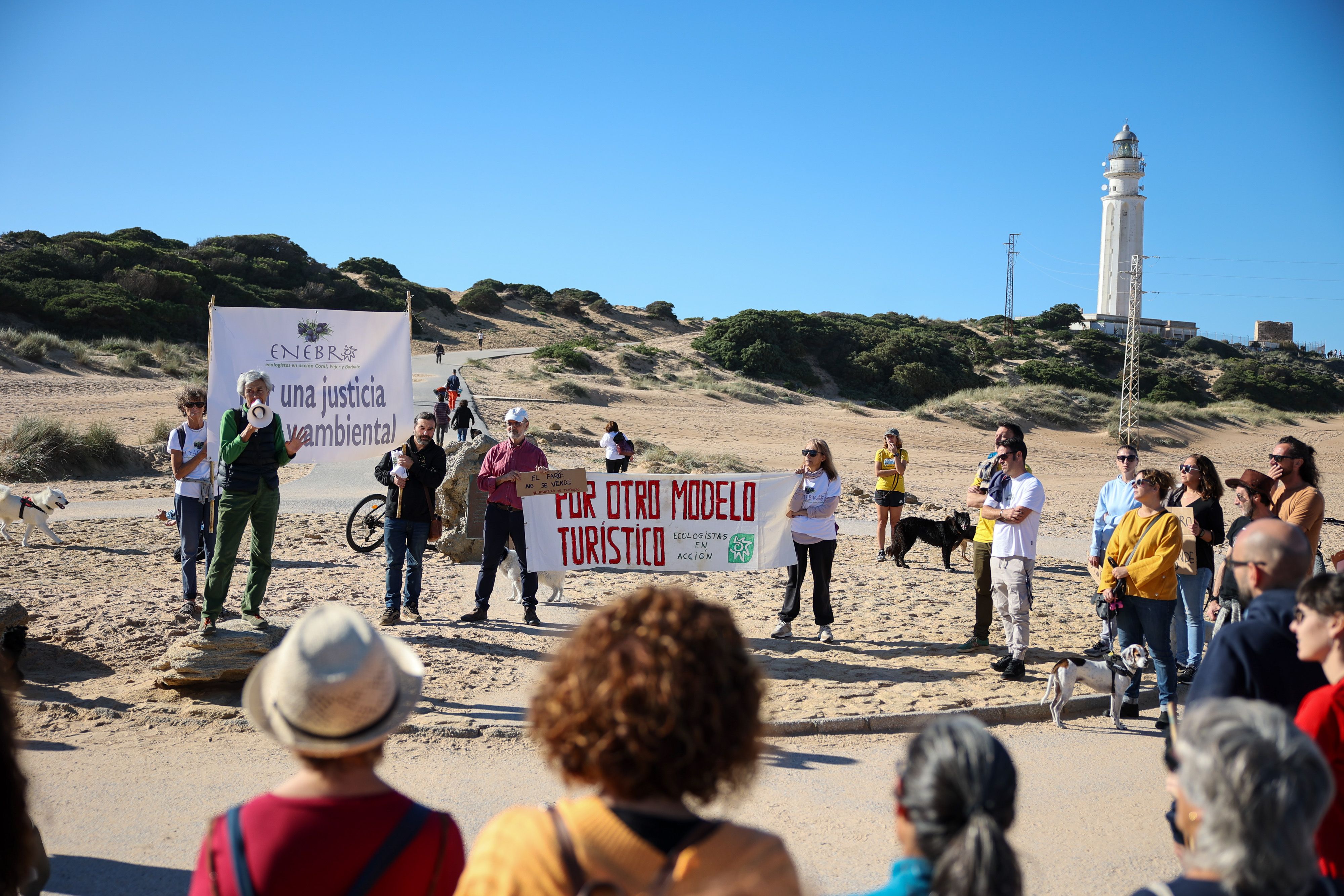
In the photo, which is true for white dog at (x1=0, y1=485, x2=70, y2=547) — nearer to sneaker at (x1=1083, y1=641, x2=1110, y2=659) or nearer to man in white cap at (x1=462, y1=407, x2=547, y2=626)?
man in white cap at (x1=462, y1=407, x2=547, y2=626)

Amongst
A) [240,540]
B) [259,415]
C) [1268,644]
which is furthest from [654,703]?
[240,540]

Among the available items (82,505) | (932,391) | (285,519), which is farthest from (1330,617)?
(932,391)

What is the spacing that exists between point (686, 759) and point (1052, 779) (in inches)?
188

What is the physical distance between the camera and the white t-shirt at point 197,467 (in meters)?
8.12

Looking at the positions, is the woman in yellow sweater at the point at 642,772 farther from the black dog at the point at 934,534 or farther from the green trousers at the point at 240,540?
the black dog at the point at 934,534

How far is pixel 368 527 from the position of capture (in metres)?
12.5

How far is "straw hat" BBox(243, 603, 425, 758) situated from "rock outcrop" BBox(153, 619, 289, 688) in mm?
5002

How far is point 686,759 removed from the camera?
1.59 m

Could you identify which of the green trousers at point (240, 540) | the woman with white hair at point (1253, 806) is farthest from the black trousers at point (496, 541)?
the woman with white hair at point (1253, 806)

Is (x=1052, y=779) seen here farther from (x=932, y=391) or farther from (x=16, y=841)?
(x=932, y=391)

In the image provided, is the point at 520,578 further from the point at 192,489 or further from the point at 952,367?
the point at 952,367

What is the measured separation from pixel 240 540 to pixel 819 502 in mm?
4793

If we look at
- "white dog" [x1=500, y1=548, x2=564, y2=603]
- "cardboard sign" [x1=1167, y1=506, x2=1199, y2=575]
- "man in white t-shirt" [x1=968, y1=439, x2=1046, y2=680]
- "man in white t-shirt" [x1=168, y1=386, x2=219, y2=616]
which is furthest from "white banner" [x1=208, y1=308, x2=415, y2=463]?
"cardboard sign" [x1=1167, y1=506, x2=1199, y2=575]

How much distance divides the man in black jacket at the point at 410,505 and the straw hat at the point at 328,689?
251 inches
